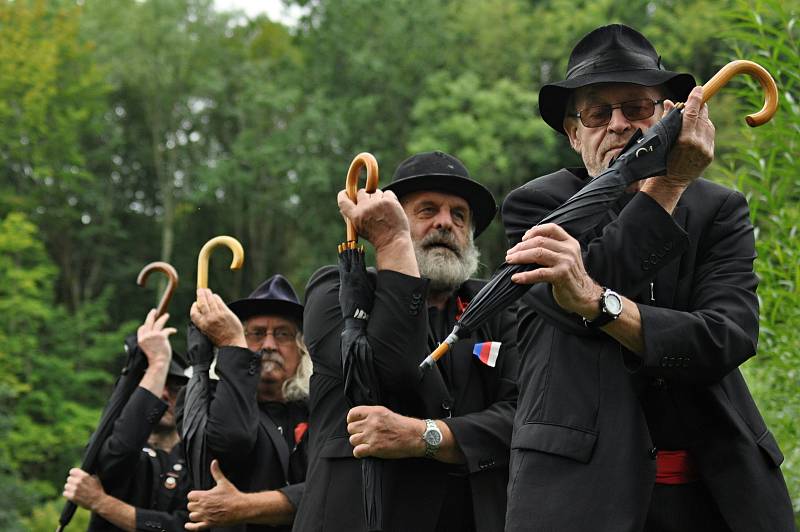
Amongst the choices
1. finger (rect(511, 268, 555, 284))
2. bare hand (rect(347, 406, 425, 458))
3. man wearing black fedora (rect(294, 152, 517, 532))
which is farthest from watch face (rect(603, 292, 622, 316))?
bare hand (rect(347, 406, 425, 458))

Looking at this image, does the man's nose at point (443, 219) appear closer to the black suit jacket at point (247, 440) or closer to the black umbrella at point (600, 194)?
the black suit jacket at point (247, 440)

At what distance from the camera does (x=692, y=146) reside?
3.30 m

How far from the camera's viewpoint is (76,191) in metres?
34.8

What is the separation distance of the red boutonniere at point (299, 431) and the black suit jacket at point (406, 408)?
1327mm

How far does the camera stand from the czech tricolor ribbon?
4.52 m

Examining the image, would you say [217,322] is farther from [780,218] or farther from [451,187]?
[780,218]

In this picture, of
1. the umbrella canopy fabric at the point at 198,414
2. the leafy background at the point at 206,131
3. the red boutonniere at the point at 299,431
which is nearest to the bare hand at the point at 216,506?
the umbrella canopy fabric at the point at 198,414

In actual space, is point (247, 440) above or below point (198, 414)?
below

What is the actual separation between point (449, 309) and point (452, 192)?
57 centimetres

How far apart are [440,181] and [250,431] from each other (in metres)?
1.58

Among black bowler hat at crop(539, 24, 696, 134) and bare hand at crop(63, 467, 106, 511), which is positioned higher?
black bowler hat at crop(539, 24, 696, 134)

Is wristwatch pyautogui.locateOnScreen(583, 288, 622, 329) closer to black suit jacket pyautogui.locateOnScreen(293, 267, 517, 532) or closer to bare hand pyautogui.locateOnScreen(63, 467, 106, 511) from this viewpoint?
black suit jacket pyautogui.locateOnScreen(293, 267, 517, 532)

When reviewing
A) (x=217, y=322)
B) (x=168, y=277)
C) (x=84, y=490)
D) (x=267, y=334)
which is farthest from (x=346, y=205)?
(x=84, y=490)

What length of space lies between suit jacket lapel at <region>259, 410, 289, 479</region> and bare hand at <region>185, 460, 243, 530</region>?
1.29 feet
